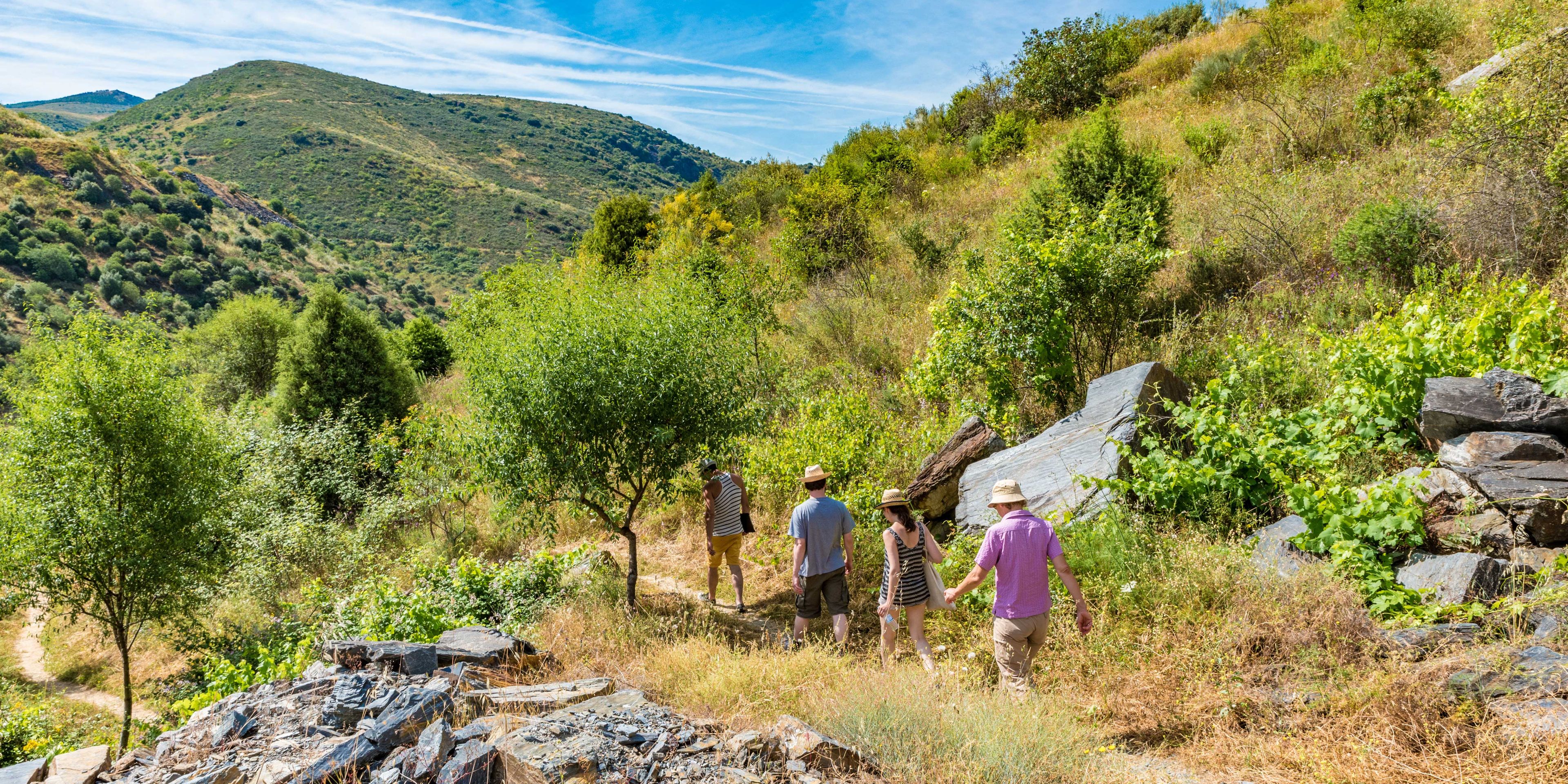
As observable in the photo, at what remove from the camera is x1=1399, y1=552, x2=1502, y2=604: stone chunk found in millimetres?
4484

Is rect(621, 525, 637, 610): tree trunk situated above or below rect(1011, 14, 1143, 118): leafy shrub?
below

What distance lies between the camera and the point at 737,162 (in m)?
129

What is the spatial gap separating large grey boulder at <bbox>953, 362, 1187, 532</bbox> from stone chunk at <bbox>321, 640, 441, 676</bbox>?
5.12 m

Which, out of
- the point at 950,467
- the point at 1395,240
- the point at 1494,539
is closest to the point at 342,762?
the point at 950,467

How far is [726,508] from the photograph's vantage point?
8.39 meters

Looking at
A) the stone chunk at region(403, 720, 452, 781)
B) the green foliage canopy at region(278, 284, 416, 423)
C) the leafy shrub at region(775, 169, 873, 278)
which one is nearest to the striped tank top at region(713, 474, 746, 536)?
the stone chunk at region(403, 720, 452, 781)

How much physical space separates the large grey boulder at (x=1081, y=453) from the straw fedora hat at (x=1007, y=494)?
1.41 m

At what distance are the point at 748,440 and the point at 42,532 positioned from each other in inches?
391

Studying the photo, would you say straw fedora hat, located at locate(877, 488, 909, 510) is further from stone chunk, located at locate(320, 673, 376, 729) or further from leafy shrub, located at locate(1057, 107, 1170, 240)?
leafy shrub, located at locate(1057, 107, 1170, 240)

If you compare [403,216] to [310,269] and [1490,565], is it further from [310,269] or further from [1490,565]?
[1490,565]

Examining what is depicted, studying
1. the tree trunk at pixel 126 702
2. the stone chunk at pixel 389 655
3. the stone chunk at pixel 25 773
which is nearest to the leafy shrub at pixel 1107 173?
the stone chunk at pixel 389 655

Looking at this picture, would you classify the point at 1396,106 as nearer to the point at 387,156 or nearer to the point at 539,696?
the point at 539,696

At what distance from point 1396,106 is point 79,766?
17952 millimetres

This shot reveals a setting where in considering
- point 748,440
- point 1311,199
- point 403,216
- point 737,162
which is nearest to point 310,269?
point 403,216
